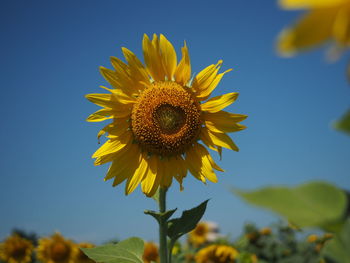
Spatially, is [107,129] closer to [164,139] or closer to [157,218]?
[164,139]

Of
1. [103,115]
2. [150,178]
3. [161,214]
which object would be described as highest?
[103,115]

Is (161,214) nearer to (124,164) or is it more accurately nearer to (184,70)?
(124,164)

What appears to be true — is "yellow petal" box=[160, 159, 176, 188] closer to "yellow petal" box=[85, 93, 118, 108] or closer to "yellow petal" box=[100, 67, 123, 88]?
"yellow petal" box=[85, 93, 118, 108]

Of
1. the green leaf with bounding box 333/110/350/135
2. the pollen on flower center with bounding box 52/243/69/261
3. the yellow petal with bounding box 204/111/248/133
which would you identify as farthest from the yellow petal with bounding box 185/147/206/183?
the pollen on flower center with bounding box 52/243/69/261

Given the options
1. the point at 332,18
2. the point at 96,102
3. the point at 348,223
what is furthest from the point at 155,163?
the point at 332,18

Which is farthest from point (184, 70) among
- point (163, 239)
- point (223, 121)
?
point (163, 239)
